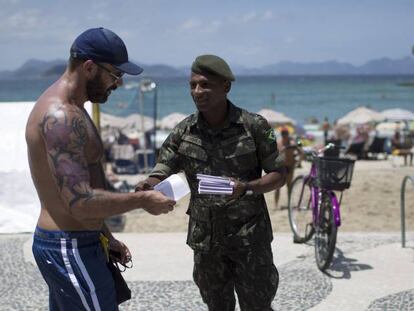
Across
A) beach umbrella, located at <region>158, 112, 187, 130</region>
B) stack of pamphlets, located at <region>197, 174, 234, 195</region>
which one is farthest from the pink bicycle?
beach umbrella, located at <region>158, 112, 187, 130</region>

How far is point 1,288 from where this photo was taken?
5.93m

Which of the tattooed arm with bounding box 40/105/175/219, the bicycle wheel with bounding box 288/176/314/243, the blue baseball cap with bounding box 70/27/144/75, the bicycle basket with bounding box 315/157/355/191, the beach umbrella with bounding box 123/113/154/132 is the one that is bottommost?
the bicycle wheel with bounding box 288/176/314/243

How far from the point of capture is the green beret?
361 cm

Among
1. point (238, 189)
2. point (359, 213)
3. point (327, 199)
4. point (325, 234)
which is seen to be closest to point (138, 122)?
point (359, 213)

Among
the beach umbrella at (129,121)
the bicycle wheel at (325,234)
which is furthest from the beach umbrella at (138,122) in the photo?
the bicycle wheel at (325,234)

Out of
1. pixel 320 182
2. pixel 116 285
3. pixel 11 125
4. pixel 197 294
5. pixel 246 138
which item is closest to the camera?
pixel 116 285

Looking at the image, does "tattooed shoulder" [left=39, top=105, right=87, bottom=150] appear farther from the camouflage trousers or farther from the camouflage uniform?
the camouflage trousers

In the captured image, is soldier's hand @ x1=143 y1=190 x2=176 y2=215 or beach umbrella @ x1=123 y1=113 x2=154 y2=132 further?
beach umbrella @ x1=123 y1=113 x2=154 y2=132

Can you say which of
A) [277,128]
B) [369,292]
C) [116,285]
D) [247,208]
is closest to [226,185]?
[247,208]

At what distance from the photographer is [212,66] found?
11.9 feet

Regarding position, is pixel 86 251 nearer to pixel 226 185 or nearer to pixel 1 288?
pixel 226 185

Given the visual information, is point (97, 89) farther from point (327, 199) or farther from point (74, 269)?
point (327, 199)

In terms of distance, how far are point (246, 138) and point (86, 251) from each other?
1238mm

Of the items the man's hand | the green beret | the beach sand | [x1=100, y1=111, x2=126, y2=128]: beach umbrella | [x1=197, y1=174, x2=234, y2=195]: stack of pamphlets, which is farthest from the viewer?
[x1=100, y1=111, x2=126, y2=128]: beach umbrella
